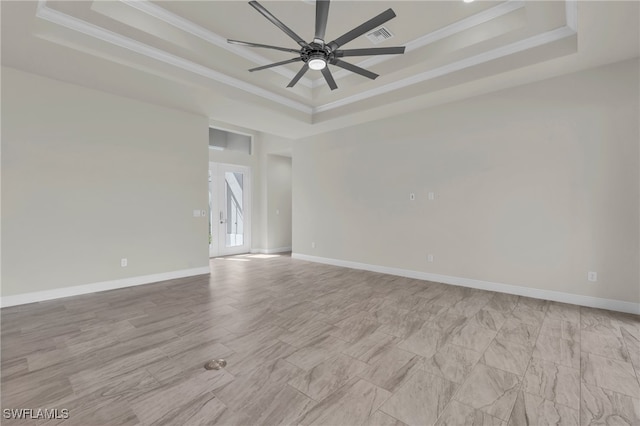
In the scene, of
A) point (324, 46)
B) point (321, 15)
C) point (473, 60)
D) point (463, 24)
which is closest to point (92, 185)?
point (324, 46)

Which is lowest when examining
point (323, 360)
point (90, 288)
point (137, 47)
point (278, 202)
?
point (323, 360)

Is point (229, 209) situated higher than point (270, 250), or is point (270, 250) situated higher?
point (229, 209)

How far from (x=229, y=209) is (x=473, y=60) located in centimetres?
630

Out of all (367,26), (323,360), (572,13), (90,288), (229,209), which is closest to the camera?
(323,360)

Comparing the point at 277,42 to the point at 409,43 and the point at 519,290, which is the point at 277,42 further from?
the point at 519,290

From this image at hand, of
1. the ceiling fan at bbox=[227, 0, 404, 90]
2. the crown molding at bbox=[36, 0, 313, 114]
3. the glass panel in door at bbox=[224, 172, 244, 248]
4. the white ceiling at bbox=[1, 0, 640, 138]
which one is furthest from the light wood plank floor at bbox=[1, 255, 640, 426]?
the glass panel in door at bbox=[224, 172, 244, 248]

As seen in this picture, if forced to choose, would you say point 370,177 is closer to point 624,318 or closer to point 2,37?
point 624,318

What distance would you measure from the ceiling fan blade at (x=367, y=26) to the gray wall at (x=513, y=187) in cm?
270

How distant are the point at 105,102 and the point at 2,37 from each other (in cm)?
129

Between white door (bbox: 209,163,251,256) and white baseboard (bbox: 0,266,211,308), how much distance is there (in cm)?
215

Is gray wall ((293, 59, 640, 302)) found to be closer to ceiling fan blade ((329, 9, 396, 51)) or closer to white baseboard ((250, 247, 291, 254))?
ceiling fan blade ((329, 9, 396, 51))

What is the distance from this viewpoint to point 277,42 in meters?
3.86

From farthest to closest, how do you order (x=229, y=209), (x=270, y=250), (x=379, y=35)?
(x=270, y=250)
(x=229, y=209)
(x=379, y=35)

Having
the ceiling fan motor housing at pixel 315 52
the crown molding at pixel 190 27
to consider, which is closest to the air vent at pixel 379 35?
the ceiling fan motor housing at pixel 315 52
